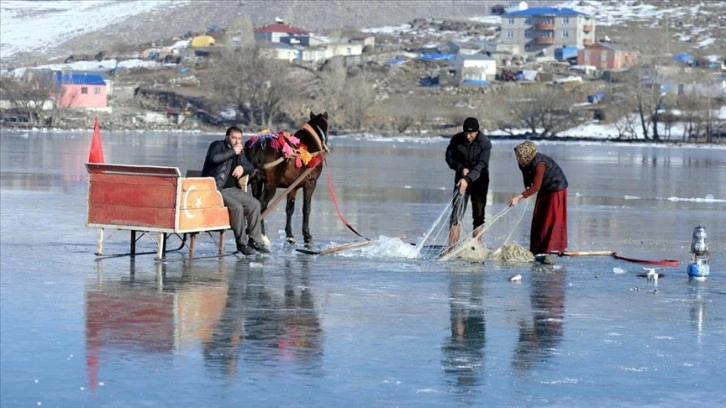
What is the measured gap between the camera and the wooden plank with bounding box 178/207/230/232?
15281 mm

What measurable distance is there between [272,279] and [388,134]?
86760 mm

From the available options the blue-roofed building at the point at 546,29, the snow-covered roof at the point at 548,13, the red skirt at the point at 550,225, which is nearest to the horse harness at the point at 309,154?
the red skirt at the point at 550,225

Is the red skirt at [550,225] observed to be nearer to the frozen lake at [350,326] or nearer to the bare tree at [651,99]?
the frozen lake at [350,326]

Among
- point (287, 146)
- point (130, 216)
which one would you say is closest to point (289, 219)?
point (287, 146)

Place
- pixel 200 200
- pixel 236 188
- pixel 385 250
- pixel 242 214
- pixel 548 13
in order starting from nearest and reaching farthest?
pixel 200 200 < pixel 242 214 < pixel 236 188 < pixel 385 250 < pixel 548 13

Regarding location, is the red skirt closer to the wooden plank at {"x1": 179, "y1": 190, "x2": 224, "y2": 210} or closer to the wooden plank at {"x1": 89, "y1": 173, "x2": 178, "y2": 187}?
the wooden plank at {"x1": 179, "y1": 190, "x2": 224, "y2": 210}

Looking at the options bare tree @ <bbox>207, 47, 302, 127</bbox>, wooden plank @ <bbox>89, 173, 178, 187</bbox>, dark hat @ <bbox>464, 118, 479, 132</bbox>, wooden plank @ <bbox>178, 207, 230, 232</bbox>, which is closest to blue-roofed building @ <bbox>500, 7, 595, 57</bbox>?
bare tree @ <bbox>207, 47, 302, 127</bbox>

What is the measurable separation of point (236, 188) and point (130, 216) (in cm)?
149

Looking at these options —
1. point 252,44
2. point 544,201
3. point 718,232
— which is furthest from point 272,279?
point 252,44

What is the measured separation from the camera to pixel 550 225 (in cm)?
1616

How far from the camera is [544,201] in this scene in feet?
53.2

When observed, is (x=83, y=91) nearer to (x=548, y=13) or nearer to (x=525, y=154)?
(x=548, y=13)

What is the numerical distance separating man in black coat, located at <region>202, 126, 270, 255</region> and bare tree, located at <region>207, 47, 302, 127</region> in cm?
9634

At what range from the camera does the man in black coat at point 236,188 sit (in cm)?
1609
